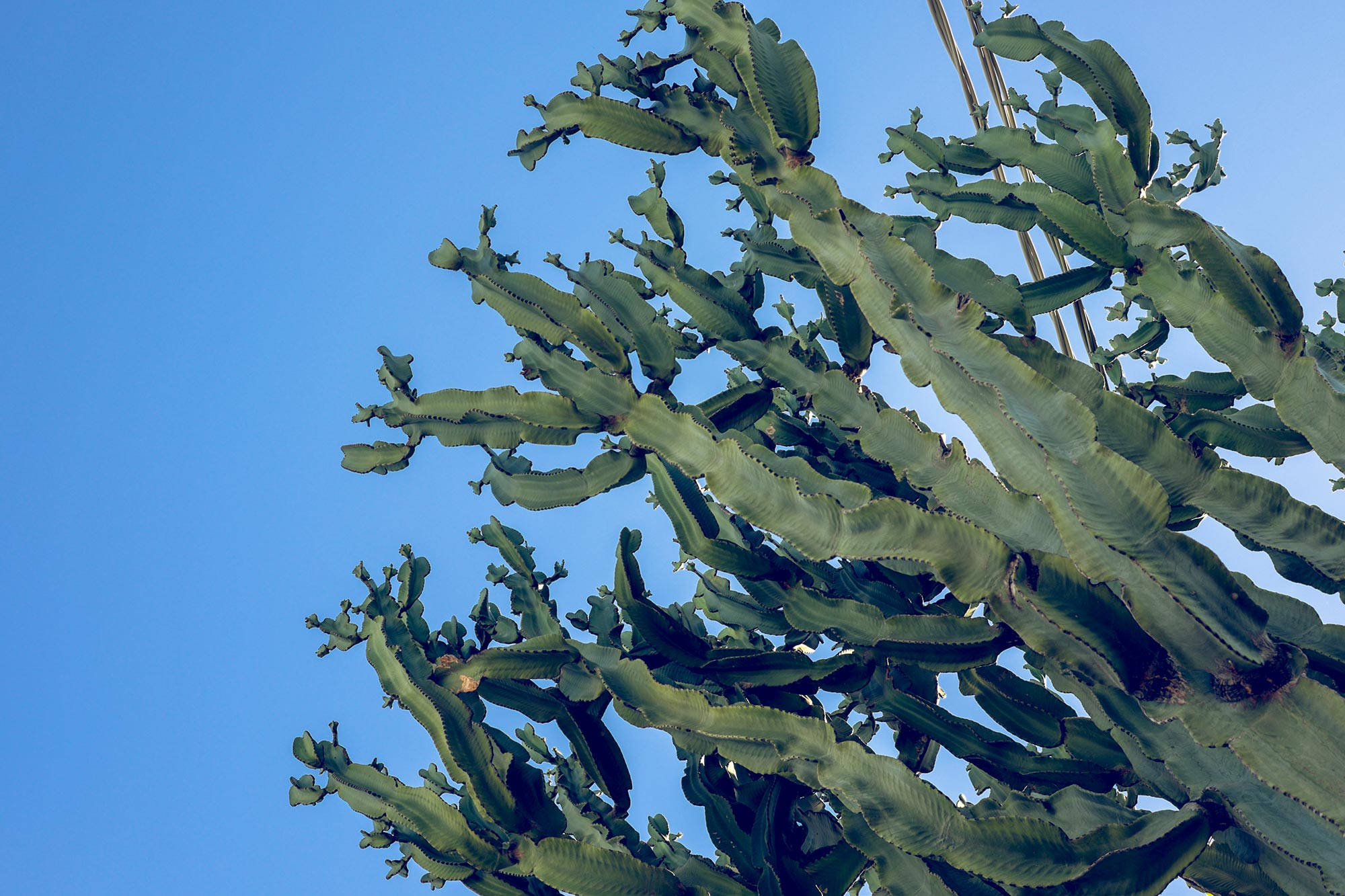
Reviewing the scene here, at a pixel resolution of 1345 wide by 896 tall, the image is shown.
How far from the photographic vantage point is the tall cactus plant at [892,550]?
92.5 inches

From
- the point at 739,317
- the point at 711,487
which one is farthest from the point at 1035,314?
the point at 711,487

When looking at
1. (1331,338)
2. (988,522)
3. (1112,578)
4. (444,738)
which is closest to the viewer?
(1112,578)

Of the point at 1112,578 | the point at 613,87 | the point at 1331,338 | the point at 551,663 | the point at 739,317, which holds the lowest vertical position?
the point at 1112,578

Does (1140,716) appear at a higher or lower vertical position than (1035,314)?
lower

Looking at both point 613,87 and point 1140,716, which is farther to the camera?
point 613,87

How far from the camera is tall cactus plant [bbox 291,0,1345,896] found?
92.5 inches

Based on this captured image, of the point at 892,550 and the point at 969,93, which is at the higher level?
the point at 969,93

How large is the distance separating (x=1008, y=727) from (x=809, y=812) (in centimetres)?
65

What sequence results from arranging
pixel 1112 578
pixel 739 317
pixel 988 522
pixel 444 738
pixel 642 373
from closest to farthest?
pixel 1112 578
pixel 988 522
pixel 444 738
pixel 642 373
pixel 739 317

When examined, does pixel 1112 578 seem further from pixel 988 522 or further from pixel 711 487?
pixel 711 487

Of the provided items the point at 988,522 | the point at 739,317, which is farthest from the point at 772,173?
the point at 988,522

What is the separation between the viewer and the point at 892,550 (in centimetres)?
248

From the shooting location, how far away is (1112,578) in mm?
2283

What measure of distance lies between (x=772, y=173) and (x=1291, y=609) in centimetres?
173
